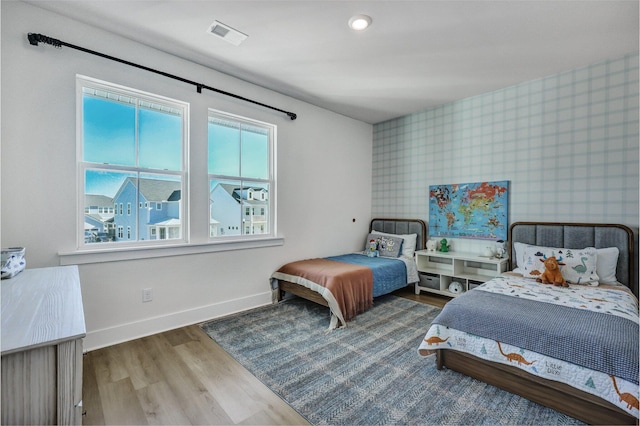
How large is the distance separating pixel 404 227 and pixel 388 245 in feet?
1.53

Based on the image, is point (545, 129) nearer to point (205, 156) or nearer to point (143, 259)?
point (205, 156)

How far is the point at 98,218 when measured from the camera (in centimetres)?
240

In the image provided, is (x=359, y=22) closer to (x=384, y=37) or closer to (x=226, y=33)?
(x=384, y=37)

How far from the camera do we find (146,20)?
7.20 feet

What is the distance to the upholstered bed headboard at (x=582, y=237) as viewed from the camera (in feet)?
8.54

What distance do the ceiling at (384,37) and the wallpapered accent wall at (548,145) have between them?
0.23 m

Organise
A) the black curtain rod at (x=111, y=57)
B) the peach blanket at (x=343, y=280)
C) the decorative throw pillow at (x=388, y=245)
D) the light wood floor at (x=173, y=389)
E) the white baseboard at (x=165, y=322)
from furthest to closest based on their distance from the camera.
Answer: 1. the decorative throw pillow at (x=388, y=245)
2. the peach blanket at (x=343, y=280)
3. the white baseboard at (x=165, y=322)
4. the black curtain rod at (x=111, y=57)
5. the light wood floor at (x=173, y=389)

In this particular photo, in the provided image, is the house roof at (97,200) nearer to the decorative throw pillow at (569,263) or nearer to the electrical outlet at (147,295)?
the electrical outlet at (147,295)

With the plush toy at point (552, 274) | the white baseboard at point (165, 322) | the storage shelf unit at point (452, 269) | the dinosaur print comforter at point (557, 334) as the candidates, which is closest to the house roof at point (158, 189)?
the white baseboard at point (165, 322)

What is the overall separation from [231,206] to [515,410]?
9.78ft

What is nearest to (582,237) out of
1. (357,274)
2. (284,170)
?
(357,274)

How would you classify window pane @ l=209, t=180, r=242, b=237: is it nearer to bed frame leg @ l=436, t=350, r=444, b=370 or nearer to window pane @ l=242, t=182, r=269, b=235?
window pane @ l=242, t=182, r=269, b=235

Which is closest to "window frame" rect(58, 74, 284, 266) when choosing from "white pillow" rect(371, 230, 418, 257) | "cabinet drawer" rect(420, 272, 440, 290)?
"white pillow" rect(371, 230, 418, 257)

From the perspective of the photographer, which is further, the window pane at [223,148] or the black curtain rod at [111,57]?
the window pane at [223,148]
